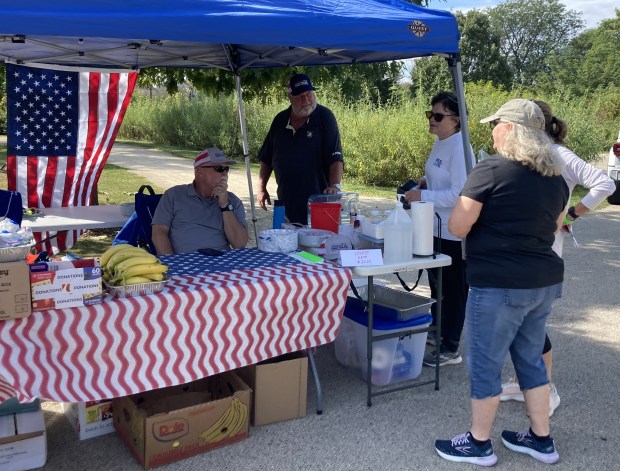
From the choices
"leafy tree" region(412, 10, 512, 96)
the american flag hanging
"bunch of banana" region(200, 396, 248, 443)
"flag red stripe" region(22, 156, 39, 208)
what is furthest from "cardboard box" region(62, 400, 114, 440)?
"leafy tree" region(412, 10, 512, 96)

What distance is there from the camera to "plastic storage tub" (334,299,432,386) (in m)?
3.65

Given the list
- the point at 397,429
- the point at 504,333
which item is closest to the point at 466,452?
the point at 397,429

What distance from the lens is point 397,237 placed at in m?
3.40

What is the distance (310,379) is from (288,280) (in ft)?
3.26

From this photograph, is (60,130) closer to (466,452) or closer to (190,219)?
(190,219)

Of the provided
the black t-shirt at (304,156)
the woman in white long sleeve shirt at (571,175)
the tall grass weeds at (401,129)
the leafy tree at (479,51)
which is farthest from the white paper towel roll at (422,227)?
the leafy tree at (479,51)

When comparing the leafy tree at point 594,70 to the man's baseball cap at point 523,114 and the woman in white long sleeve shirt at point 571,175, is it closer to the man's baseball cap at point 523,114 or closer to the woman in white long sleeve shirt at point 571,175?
the woman in white long sleeve shirt at point 571,175

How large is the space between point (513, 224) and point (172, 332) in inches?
61.3

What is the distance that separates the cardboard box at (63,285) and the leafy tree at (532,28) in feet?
189

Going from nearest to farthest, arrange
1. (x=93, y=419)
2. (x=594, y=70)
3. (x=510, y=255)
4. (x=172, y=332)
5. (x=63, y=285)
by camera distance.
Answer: (x=63, y=285), (x=510, y=255), (x=172, y=332), (x=93, y=419), (x=594, y=70)

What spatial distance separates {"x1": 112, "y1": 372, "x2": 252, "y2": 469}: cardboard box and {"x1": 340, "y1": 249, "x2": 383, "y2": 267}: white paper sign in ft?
2.70

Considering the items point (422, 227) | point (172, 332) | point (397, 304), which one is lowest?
point (397, 304)

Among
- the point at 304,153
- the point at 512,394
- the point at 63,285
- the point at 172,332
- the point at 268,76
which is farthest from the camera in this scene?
the point at 268,76

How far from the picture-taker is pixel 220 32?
9.62ft
